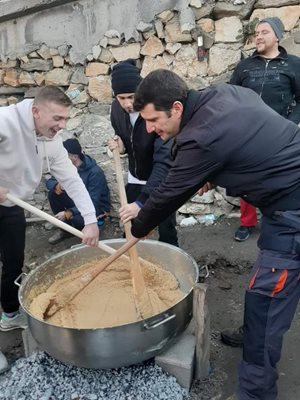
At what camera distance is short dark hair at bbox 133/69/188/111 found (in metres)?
2.34

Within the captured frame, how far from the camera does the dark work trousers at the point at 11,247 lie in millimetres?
3500

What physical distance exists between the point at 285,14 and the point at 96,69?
7.40 feet

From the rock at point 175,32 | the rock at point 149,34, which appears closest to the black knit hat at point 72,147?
the rock at point 149,34

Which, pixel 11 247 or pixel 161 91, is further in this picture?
pixel 11 247

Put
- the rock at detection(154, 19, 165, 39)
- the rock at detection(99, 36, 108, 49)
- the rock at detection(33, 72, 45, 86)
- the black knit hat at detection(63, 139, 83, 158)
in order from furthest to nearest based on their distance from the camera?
the rock at detection(33, 72, 45, 86)
the rock at detection(99, 36, 108, 49)
the rock at detection(154, 19, 165, 39)
the black knit hat at detection(63, 139, 83, 158)

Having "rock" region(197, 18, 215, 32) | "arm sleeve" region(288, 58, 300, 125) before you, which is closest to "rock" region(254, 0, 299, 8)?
"rock" region(197, 18, 215, 32)

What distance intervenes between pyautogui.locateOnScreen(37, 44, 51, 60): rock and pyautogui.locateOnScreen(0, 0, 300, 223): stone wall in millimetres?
A: 12

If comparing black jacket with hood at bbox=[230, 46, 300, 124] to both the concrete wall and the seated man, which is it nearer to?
the concrete wall

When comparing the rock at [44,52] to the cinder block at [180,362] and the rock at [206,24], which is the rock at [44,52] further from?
the cinder block at [180,362]

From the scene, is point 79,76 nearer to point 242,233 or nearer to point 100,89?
point 100,89

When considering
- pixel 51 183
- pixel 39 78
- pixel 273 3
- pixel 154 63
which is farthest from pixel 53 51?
pixel 273 3

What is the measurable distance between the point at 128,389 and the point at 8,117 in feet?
6.34

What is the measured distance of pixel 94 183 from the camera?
213 inches

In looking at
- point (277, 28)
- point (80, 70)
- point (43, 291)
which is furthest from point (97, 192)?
point (277, 28)
